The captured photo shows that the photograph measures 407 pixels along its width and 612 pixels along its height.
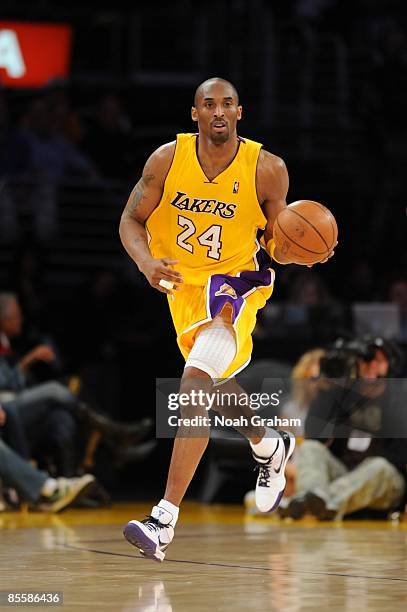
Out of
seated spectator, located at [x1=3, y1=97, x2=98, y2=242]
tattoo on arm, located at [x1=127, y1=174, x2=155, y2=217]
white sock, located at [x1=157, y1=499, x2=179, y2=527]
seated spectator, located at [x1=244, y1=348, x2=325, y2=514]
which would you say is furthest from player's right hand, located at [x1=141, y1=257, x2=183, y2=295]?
seated spectator, located at [x1=3, y1=97, x2=98, y2=242]

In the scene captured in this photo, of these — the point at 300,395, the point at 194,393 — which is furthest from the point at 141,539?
the point at 300,395

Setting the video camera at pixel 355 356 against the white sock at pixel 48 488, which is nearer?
the white sock at pixel 48 488

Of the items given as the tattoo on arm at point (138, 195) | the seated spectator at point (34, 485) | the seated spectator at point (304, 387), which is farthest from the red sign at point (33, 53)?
the tattoo on arm at point (138, 195)

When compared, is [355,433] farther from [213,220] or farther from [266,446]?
[213,220]

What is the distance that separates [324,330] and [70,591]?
579 cm

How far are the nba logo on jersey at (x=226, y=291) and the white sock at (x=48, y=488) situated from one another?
3083 mm

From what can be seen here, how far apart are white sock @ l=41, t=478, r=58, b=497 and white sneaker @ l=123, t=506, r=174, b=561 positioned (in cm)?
314

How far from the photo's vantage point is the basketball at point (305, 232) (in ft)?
18.4

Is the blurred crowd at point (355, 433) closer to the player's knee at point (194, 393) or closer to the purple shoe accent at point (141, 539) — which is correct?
the player's knee at point (194, 393)

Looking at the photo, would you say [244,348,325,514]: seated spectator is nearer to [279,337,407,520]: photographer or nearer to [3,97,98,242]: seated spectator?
[279,337,407,520]: photographer

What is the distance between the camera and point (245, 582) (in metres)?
4.82

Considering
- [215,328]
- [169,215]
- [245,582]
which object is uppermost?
[169,215]

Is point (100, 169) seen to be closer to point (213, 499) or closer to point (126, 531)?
point (213, 499)

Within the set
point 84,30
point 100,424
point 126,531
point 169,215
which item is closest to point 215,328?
point 169,215
